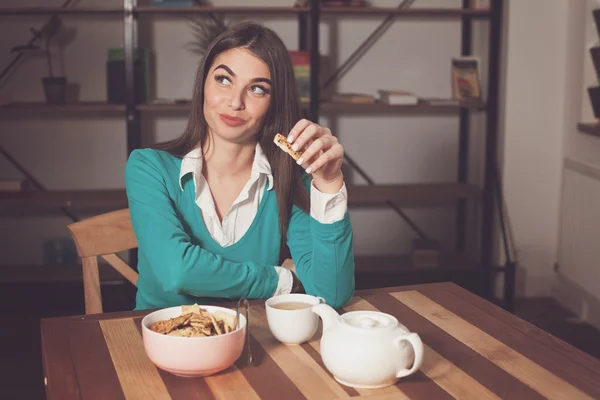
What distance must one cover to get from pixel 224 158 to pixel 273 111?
0.16m

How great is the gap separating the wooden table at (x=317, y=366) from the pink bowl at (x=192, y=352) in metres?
0.02

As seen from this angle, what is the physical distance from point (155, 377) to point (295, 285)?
563mm

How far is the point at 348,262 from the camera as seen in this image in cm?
159

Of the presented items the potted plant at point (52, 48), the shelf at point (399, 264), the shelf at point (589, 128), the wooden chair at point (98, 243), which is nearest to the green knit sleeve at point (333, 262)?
the wooden chair at point (98, 243)

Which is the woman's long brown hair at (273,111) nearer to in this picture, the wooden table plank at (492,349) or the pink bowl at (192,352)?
the wooden table plank at (492,349)

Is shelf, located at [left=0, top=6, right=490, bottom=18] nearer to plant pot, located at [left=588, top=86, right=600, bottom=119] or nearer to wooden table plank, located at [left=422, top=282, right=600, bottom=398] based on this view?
plant pot, located at [left=588, top=86, right=600, bottom=119]

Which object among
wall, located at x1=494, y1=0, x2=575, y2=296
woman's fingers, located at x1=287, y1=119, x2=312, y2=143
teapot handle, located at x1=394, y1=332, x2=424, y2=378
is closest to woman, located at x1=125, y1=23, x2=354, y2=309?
woman's fingers, located at x1=287, y1=119, x2=312, y2=143

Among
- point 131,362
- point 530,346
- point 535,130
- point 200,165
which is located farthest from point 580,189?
point 131,362

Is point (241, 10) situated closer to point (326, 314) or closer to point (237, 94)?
point (237, 94)

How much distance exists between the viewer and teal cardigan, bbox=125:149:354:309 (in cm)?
158

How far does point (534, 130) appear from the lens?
3814mm

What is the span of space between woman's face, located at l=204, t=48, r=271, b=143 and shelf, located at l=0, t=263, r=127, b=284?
1.93m

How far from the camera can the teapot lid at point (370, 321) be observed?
1.14 metres

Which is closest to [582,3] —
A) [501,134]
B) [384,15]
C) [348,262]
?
[501,134]
